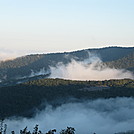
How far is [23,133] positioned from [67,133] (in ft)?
97.2

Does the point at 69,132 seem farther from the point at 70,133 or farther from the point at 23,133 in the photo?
the point at 23,133

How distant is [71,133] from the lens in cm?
15550

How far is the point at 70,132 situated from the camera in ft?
518

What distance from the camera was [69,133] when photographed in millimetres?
155375

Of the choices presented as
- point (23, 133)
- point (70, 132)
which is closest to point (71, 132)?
point (70, 132)

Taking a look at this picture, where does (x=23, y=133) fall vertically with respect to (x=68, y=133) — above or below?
above

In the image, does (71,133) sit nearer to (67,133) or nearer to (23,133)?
(67,133)

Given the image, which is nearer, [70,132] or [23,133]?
[70,132]

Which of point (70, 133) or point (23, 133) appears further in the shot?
point (23, 133)

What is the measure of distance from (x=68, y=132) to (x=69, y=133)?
131 centimetres

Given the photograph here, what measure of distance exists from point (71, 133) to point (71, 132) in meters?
2.13

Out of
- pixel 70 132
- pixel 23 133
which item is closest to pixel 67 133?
pixel 70 132

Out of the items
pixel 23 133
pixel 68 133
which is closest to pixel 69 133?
pixel 68 133

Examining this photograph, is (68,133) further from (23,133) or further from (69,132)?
(23,133)
